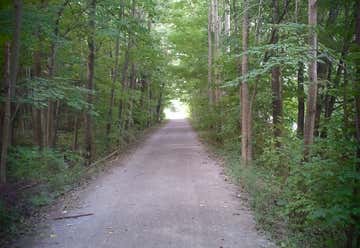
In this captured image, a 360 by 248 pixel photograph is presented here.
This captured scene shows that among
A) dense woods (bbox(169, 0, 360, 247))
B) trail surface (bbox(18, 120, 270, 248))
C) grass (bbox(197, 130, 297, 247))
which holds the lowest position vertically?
trail surface (bbox(18, 120, 270, 248))

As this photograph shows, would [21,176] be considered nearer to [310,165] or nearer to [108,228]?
[108,228]

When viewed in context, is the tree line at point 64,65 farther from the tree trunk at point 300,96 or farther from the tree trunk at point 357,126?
the tree trunk at point 300,96

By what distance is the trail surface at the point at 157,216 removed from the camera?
579 centimetres

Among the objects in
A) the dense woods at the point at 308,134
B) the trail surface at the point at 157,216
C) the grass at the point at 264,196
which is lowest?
the trail surface at the point at 157,216

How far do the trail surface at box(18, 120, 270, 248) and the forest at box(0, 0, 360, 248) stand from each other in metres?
0.57

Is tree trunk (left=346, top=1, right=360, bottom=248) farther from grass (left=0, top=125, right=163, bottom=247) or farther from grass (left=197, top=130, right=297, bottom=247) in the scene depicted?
grass (left=0, top=125, right=163, bottom=247)

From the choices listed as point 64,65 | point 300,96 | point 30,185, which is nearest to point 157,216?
point 30,185

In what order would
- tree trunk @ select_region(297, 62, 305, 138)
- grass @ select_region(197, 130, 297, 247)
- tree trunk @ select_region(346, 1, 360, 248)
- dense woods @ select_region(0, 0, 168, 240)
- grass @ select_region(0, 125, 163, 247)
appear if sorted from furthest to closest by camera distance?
tree trunk @ select_region(297, 62, 305, 138), dense woods @ select_region(0, 0, 168, 240), grass @ select_region(0, 125, 163, 247), grass @ select_region(197, 130, 297, 247), tree trunk @ select_region(346, 1, 360, 248)

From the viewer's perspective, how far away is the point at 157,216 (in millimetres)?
7066

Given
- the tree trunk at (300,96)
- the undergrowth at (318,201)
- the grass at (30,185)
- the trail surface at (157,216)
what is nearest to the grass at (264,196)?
the undergrowth at (318,201)

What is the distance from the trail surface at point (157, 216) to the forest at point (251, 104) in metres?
0.57

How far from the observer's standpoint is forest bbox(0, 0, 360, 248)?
212 inches

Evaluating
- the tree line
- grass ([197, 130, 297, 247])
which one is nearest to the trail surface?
grass ([197, 130, 297, 247])

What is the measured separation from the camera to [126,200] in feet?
27.3
